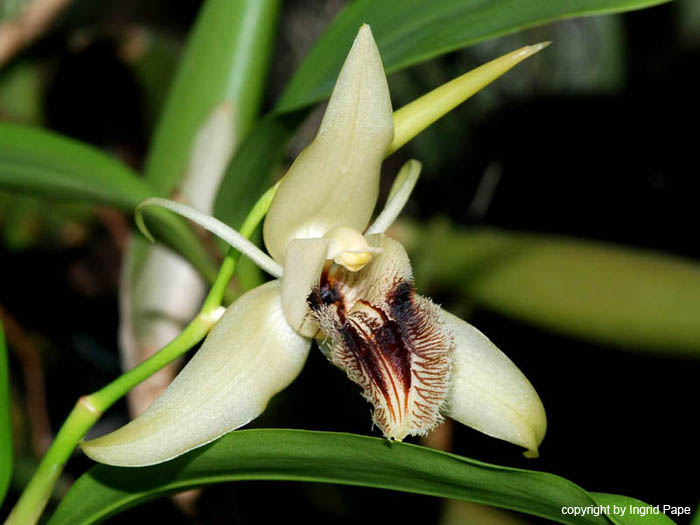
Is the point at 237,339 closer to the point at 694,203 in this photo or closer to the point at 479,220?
the point at 479,220

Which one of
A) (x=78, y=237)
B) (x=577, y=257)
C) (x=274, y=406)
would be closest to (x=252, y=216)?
(x=274, y=406)

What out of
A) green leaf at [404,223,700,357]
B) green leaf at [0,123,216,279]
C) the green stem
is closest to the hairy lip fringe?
the green stem

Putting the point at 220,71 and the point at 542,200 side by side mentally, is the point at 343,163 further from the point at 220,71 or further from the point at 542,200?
the point at 542,200

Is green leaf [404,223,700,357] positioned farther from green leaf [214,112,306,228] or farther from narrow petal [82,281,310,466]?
narrow petal [82,281,310,466]

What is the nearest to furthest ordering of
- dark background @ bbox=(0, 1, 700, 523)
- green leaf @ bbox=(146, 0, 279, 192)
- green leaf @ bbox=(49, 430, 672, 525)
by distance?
1. green leaf @ bbox=(49, 430, 672, 525)
2. green leaf @ bbox=(146, 0, 279, 192)
3. dark background @ bbox=(0, 1, 700, 523)

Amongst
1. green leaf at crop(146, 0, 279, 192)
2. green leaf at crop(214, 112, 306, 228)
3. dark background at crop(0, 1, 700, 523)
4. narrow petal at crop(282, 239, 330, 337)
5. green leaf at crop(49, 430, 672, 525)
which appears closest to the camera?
green leaf at crop(49, 430, 672, 525)

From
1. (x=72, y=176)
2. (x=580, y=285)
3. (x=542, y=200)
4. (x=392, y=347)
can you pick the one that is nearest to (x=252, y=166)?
(x=72, y=176)
